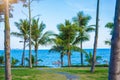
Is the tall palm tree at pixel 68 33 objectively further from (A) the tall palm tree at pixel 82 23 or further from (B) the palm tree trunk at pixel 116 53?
(B) the palm tree trunk at pixel 116 53

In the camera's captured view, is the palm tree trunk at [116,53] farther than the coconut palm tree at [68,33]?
No

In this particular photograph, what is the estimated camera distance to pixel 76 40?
42.4 meters

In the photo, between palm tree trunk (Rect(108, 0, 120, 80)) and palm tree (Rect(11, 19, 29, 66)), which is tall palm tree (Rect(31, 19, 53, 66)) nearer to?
palm tree (Rect(11, 19, 29, 66))

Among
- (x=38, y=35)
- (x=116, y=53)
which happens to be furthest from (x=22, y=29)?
(x=116, y=53)

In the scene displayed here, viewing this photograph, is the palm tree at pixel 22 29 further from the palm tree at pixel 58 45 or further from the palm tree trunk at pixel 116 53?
the palm tree trunk at pixel 116 53

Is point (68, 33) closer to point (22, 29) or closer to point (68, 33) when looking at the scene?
point (68, 33)

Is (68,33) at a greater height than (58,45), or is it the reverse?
(68,33)

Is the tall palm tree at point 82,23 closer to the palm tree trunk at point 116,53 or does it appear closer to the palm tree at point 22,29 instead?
the palm tree at point 22,29

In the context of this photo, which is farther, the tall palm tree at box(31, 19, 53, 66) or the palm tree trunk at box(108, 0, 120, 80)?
the tall palm tree at box(31, 19, 53, 66)

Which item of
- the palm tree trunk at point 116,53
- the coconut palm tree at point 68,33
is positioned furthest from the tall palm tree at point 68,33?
the palm tree trunk at point 116,53

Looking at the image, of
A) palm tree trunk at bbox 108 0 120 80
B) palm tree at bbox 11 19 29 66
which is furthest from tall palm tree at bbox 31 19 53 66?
palm tree trunk at bbox 108 0 120 80

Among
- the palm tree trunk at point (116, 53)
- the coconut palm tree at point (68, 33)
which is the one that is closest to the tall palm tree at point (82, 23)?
the coconut palm tree at point (68, 33)

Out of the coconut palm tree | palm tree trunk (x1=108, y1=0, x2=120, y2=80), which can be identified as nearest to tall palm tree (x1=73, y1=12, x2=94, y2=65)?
the coconut palm tree

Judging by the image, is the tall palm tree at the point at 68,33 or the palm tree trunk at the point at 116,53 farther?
the tall palm tree at the point at 68,33
